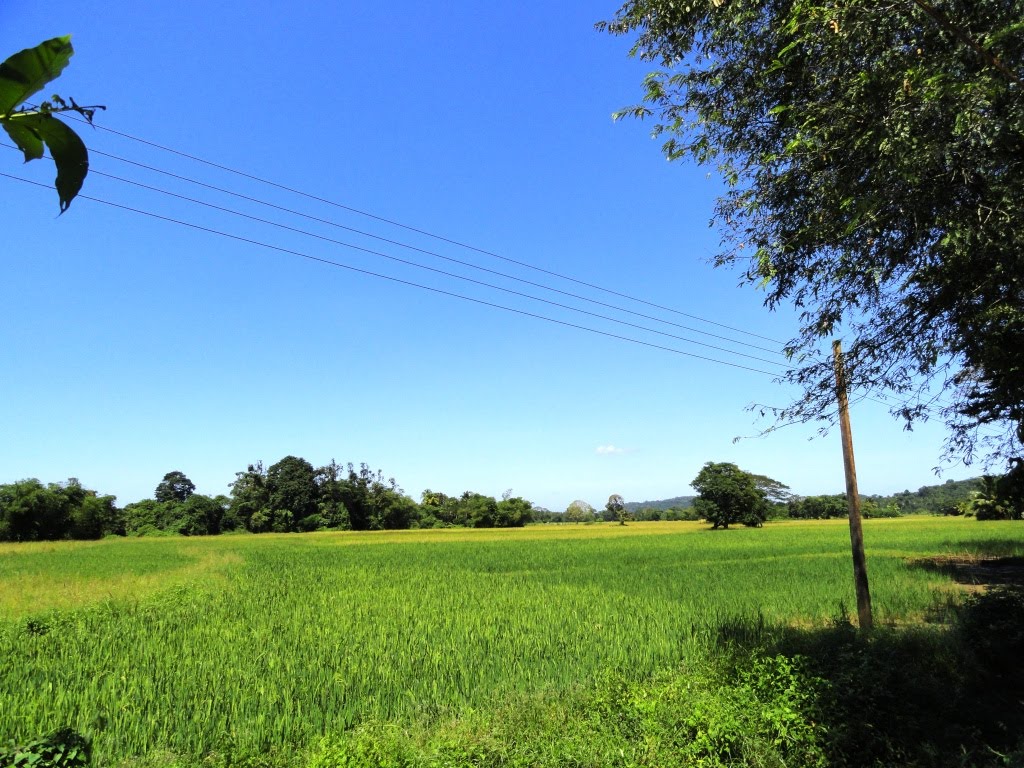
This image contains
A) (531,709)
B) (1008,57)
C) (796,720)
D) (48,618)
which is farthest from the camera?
(48,618)

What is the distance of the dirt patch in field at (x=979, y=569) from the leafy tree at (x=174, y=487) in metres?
128

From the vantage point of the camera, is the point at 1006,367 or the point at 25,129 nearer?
the point at 25,129

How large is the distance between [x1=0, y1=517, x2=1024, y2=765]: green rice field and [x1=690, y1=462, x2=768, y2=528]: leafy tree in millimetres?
32962

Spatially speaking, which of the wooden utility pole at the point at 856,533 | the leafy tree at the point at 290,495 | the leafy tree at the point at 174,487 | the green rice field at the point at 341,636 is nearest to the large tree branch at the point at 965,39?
the green rice field at the point at 341,636

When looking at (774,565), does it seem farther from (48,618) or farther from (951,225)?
(48,618)

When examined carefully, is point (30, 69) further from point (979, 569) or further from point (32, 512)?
point (32, 512)

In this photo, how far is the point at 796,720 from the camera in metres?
5.99

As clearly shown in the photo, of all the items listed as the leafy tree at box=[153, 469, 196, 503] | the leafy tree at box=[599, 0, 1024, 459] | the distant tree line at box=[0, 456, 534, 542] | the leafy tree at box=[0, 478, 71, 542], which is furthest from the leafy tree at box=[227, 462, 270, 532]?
the leafy tree at box=[599, 0, 1024, 459]

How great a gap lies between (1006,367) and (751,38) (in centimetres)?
515

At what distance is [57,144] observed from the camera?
72cm

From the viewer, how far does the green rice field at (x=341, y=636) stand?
6773mm

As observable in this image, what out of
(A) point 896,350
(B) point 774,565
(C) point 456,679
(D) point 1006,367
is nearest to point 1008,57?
(A) point 896,350

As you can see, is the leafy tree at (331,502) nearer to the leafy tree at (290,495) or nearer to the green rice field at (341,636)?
the leafy tree at (290,495)

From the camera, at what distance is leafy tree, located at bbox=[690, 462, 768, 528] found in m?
57.3
